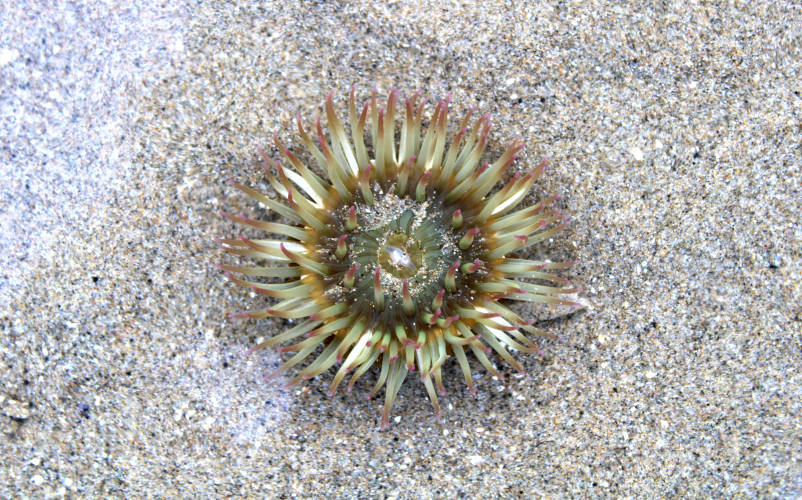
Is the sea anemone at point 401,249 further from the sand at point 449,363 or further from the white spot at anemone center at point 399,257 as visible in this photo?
the sand at point 449,363

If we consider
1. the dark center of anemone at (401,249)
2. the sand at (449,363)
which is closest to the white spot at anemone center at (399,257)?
the dark center of anemone at (401,249)

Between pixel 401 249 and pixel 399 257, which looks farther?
pixel 401 249

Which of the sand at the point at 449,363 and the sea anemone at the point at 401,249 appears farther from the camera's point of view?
the sand at the point at 449,363

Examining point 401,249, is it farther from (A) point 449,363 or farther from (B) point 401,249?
(A) point 449,363

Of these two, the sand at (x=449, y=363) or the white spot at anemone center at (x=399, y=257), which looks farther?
the sand at (x=449, y=363)

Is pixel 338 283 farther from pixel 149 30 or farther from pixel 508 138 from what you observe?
pixel 149 30

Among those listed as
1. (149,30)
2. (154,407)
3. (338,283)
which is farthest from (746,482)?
(149,30)

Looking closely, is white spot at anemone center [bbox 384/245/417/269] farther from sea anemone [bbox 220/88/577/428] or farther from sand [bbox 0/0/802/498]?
sand [bbox 0/0/802/498]

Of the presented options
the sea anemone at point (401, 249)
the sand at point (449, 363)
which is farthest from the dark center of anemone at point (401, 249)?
the sand at point (449, 363)

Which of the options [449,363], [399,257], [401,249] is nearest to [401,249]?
[401,249]
